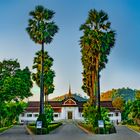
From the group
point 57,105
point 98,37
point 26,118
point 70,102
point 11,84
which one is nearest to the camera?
point 98,37

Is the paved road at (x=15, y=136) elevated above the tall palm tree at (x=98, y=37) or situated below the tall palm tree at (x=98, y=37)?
below

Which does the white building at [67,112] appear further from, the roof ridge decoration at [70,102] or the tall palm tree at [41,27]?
the tall palm tree at [41,27]

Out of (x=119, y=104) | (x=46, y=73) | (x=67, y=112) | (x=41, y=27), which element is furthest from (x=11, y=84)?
(x=119, y=104)

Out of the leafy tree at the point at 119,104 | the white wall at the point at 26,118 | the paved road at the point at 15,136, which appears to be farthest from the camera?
the leafy tree at the point at 119,104

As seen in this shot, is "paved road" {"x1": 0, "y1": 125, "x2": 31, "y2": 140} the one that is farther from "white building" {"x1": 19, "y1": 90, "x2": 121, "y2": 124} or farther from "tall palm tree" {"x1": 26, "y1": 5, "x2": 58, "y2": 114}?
"white building" {"x1": 19, "y1": 90, "x2": 121, "y2": 124}

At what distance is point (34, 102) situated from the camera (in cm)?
15675

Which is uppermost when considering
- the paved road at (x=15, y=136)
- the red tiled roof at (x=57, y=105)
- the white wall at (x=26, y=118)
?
the red tiled roof at (x=57, y=105)

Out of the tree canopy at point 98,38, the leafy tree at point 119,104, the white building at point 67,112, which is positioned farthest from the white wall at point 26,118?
the tree canopy at point 98,38

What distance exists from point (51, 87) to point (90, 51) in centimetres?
3875

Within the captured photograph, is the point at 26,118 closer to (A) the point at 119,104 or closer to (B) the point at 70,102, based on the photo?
(B) the point at 70,102

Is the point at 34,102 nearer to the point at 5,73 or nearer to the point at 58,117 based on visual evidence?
the point at 58,117

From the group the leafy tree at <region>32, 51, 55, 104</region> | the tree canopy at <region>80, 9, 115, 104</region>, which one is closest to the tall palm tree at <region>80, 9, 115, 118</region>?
the tree canopy at <region>80, 9, 115, 104</region>

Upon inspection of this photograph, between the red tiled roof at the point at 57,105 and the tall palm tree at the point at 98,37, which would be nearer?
the tall palm tree at the point at 98,37

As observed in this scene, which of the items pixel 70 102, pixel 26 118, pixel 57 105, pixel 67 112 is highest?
pixel 70 102
